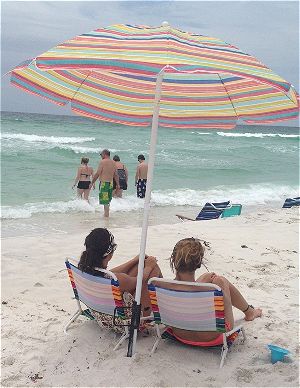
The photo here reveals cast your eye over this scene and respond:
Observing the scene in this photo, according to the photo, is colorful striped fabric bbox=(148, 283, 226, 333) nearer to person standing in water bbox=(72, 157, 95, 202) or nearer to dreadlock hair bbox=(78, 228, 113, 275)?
dreadlock hair bbox=(78, 228, 113, 275)

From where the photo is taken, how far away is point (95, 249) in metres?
3.65

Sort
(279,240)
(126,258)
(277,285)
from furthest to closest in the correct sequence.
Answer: (279,240) → (126,258) → (277,285)

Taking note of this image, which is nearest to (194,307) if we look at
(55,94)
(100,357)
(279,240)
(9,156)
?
(100,357)

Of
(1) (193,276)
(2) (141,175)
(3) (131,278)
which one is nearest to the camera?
(1) (193,276)

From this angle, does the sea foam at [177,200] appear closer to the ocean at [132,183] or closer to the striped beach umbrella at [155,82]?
the ocean at [132,183]

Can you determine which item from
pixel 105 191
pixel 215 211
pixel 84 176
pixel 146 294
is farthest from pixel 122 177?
pixel 146 294

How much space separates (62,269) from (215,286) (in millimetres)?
3203

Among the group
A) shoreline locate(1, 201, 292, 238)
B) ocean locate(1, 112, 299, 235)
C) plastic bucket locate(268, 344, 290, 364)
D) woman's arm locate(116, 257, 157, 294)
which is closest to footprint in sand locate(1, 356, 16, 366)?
woman's arm locate(116, 257, 157, 294)

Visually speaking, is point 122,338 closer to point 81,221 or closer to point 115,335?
point 115,335

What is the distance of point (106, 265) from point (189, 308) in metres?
0.74

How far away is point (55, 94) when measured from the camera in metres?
3.81

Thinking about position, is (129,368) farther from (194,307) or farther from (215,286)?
(215,286)

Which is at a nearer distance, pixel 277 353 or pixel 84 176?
pixel 277 353

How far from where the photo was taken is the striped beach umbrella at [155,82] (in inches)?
114
